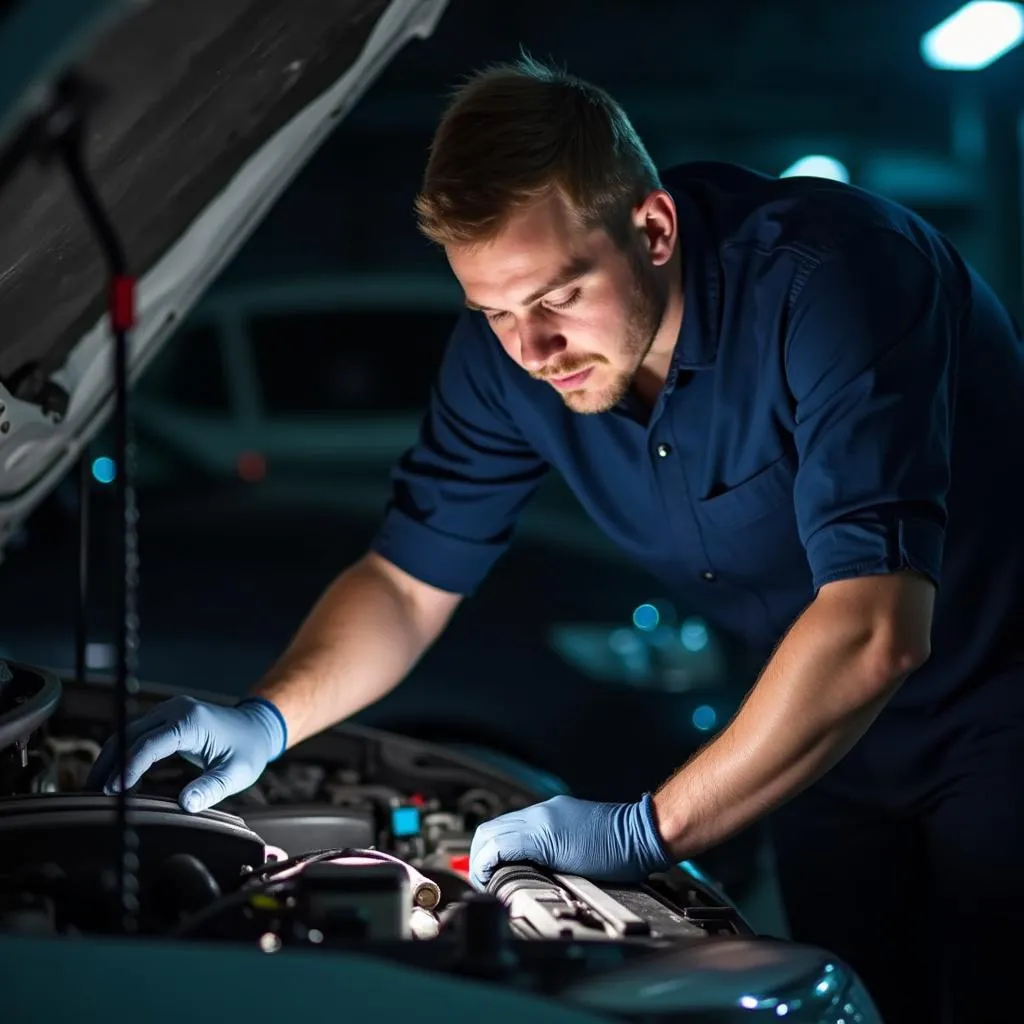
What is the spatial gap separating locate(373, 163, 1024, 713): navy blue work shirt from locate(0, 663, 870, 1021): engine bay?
371 mm

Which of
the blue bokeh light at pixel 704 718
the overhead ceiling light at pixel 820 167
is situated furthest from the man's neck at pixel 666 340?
the overhead ceiling light at pixel 820 167

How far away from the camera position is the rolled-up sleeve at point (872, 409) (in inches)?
54.1

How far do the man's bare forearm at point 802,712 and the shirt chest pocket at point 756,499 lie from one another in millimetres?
255

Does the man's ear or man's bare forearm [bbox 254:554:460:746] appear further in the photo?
man's bare forearm [bbox 254:554:460:746]

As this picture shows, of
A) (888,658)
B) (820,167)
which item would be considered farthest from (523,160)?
(820,167)

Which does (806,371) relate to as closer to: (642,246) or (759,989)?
(642,246)

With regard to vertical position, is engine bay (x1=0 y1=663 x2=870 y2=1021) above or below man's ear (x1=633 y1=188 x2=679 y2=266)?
below

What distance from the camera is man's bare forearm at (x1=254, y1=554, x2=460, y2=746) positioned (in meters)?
1.77

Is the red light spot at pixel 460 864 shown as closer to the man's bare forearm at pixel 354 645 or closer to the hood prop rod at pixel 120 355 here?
the man's bare forearm at pixel 354 645

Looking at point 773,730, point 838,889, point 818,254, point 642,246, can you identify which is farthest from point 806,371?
point 838,889

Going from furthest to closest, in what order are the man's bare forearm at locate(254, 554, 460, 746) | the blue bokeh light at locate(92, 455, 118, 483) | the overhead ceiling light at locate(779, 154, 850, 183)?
1. the overhead ceiling light at locate(779, 154, 850, 183)
2. the blue bokeh light at locate(92, 455, 118, 483)
3. the man's bare forearm at locate(254, 554, 460, 746)

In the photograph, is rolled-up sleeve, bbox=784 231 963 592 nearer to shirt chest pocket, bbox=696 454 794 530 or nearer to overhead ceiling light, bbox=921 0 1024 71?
shirt chest pocket, bbox=696 454 794 530

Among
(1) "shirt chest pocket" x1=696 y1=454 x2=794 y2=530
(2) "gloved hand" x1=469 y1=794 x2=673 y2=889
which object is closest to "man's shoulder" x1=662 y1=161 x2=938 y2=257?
(1) "shirt chest pocket" x1=696 y1=454 x2=794 y2=530

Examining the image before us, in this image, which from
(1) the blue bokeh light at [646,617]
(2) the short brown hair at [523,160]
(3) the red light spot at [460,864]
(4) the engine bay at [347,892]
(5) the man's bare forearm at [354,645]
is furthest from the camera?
(1) the blue bokeh light at [646,617]
